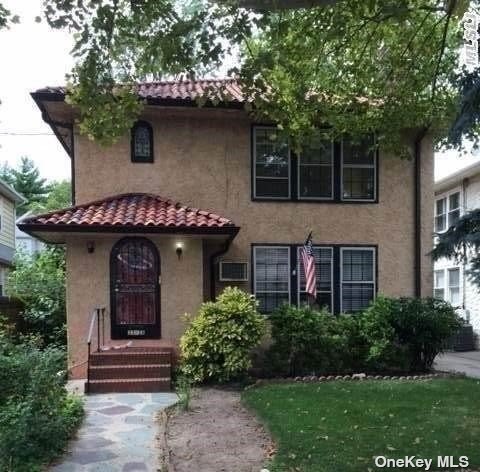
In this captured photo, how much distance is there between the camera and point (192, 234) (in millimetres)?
10172

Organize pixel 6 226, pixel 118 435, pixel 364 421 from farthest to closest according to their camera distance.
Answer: pixel 6 226 → pixel 364 421 → pixel 118 435

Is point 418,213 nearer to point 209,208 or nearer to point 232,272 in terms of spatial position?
point 232,272

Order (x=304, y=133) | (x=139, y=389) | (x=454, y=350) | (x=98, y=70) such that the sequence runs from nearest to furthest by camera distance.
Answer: (x=98, y=70), (x=304, y=133), (x=139, y=389), (x=454, y=350)

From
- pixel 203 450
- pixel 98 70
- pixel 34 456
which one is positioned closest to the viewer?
pixel 34 456

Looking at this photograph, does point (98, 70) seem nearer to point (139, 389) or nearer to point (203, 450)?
point (203, 450)

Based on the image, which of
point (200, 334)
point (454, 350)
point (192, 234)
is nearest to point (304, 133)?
point (192, 234)

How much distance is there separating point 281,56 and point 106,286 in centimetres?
568

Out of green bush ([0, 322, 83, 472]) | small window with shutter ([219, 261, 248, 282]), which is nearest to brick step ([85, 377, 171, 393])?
green bush ([0, 322, 83, 472])

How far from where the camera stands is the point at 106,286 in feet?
34.3

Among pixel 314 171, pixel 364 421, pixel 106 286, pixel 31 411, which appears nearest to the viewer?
pixel 31 411

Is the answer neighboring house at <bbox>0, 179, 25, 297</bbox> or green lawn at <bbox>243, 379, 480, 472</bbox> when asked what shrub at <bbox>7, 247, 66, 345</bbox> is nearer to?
green lawn at <bbox>243, 379, 480, 472</bbox>

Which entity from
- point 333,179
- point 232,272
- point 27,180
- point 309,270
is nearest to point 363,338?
point 309,270

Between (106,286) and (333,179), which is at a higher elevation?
(333,179)

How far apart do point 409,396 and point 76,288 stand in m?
6.21
